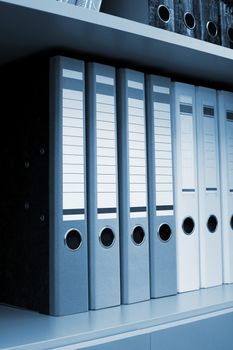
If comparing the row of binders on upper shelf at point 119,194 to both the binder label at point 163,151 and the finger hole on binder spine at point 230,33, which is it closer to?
the binder label at point 163,151

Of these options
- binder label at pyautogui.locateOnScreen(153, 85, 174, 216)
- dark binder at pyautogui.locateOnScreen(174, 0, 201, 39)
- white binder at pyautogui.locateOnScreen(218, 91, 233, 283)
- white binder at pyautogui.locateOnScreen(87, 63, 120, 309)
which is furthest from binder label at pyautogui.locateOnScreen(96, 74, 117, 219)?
white binder at pyautogui.locateOnScreen(218, 91, 233, 283)

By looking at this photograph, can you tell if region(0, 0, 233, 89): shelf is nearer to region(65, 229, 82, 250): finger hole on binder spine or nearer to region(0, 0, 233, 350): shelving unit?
region(0, 0, 233, 350): shelving unit

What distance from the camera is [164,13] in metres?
1.08

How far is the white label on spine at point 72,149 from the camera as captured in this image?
94cm

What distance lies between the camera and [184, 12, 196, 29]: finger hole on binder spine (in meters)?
1.13

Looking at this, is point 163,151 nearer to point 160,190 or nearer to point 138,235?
point 160,190

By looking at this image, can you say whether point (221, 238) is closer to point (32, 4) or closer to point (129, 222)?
point (129, 222)

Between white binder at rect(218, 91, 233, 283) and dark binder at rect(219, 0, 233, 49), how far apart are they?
119 mm

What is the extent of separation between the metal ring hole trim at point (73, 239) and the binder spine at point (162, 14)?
443 millimetres

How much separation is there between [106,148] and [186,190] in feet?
0.78

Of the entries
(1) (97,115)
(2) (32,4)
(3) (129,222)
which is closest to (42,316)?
(3) (129,222)

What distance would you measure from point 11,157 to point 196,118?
42 cm

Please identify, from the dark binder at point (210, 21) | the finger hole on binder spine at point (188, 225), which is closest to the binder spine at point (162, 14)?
the dark binder at point (210, 21)

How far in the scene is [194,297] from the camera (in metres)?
1.08
